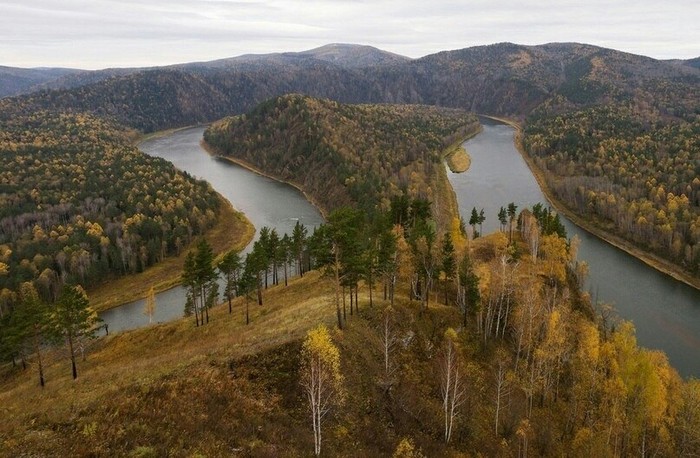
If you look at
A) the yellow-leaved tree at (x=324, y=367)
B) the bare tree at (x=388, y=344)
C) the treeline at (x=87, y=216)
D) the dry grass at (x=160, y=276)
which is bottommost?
the dry grass at (x=160, y=276)

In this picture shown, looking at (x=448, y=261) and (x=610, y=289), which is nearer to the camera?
(x=448, y=261)

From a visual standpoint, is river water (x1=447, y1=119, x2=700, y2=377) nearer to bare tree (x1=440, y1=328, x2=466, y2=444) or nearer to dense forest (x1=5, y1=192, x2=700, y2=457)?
dense forest (x1=5, y1=192, x2=700, y2=457)

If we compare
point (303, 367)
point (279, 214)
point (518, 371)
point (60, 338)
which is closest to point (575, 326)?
point (518, 371)

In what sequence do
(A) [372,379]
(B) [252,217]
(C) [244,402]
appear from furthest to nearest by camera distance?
(B) [252,217] → (A) [372,379] → (C) [244,402]

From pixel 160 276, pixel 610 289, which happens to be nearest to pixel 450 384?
pixel 610 289

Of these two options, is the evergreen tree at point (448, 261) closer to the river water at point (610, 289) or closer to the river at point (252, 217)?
the river water at point (610, 289)

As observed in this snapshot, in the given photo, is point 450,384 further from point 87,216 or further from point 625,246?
point 87,216

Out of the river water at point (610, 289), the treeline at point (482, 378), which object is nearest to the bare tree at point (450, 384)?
the treeline at point (482, 378)
